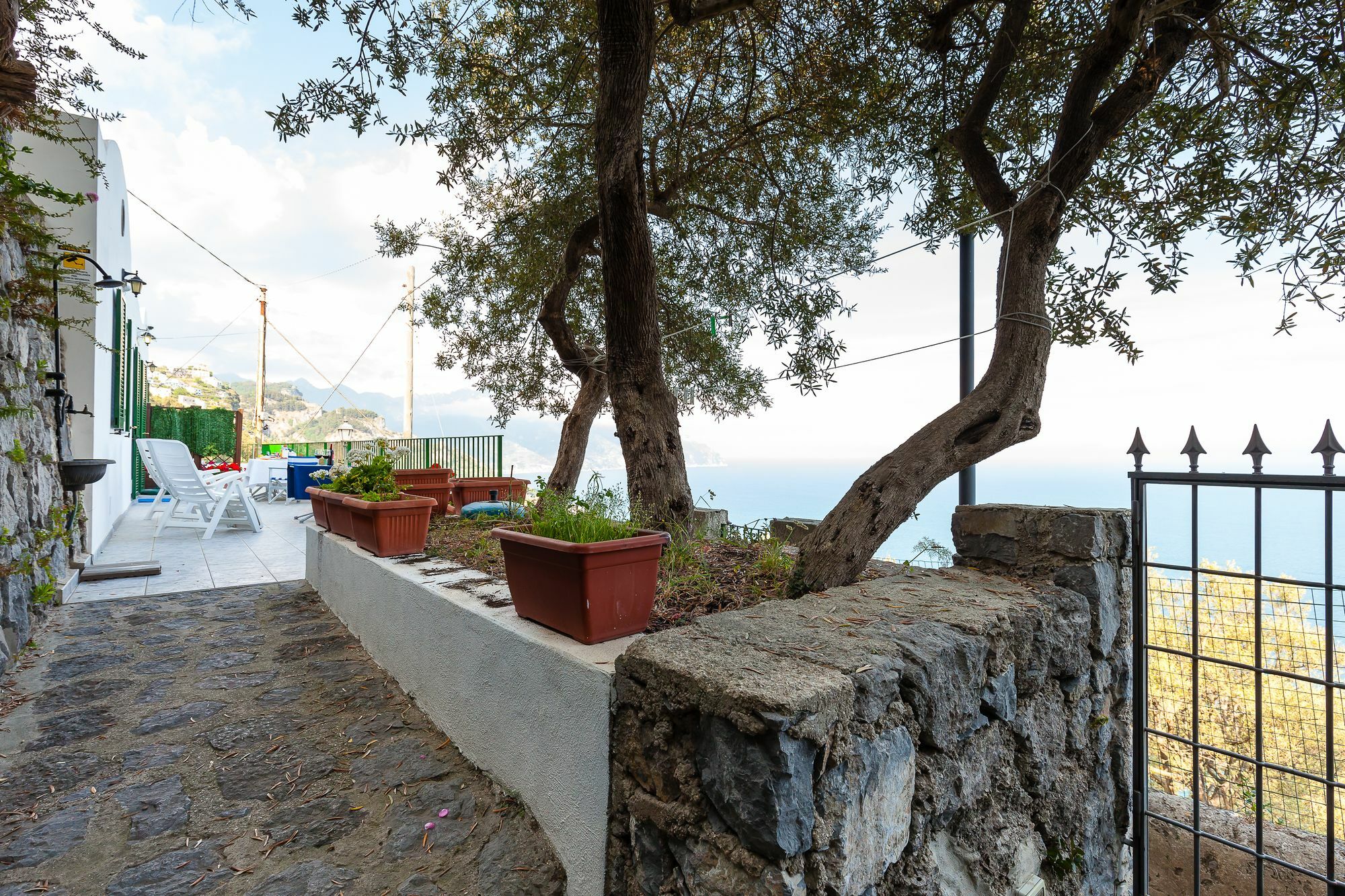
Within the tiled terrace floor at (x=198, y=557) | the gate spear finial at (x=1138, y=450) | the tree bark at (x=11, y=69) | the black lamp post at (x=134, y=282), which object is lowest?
the tiled terrace floor at (x=198, y=557)

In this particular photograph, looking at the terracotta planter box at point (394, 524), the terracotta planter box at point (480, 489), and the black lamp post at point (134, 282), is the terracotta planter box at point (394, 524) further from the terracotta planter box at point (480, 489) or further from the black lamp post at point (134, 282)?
the black lamp post at point (134, 282)

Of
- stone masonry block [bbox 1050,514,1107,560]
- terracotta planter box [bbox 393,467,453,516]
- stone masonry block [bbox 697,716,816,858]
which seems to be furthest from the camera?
terracotta planter box [bbox 393,467,453,516]

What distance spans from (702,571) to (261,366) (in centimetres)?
2121

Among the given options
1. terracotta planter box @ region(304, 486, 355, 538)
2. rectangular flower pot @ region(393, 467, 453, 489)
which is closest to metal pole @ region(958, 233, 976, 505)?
terracotta planter box @ region(304, 486, 355, 538)

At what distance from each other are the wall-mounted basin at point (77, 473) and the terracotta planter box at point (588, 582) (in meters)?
4.10

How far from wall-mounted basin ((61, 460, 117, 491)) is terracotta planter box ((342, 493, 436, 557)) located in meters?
2.36

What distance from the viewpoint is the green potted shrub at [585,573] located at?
1614 millimetres

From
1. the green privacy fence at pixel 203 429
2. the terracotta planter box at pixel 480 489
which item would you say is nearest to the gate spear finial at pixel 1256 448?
the terracotta planter box at pixel 480 489

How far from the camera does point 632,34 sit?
237 centimetres

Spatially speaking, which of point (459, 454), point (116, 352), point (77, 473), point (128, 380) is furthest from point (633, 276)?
point (128, 380)

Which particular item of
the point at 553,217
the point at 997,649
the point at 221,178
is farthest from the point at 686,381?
the point at 221,178

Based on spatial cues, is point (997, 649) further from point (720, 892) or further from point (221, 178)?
point (221, 178)

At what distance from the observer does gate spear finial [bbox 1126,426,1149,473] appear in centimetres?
216

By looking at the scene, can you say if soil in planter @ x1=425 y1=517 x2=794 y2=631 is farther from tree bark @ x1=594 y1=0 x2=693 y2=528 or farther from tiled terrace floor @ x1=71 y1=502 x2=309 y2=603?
tiled terrace floor @ x1=71 y1=502 x2=309 y2=603
